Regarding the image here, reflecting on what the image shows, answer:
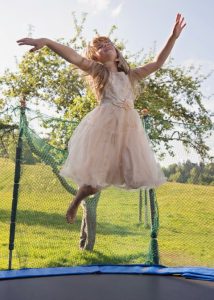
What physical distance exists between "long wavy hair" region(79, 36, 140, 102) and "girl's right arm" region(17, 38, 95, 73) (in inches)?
2.8

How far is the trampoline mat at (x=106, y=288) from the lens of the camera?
2.53 metres

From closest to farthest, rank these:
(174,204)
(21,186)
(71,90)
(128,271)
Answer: (128,271)
(21,186)
(174,204)
(71,90)

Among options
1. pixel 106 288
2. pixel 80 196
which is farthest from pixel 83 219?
pixel 80 196

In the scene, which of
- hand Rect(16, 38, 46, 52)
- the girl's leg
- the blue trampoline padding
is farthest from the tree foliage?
hand Rect(16, 38, 46, 52)

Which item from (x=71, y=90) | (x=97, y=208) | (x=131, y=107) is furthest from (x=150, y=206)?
(x=71, y=90)

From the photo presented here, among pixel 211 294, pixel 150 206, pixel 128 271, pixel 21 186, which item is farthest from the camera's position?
pixel 150 206

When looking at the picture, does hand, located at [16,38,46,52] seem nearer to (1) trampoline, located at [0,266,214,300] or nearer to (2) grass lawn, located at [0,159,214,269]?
(1) trampoline, located at [0,266,214,300]

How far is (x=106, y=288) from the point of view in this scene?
2750mm

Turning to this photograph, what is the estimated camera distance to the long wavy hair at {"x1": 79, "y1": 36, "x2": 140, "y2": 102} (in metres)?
2.58

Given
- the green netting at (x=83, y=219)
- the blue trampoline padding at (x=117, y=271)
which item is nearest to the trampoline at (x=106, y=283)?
the blue trampoline padding at (x=117, y=271)

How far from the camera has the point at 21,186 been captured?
3566 millimetres

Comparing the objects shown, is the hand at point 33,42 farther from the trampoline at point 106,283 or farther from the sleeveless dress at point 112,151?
the trampoline at point 106,283

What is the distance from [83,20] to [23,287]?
3698 millimetres

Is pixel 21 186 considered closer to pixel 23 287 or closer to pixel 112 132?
pixel 23 287
